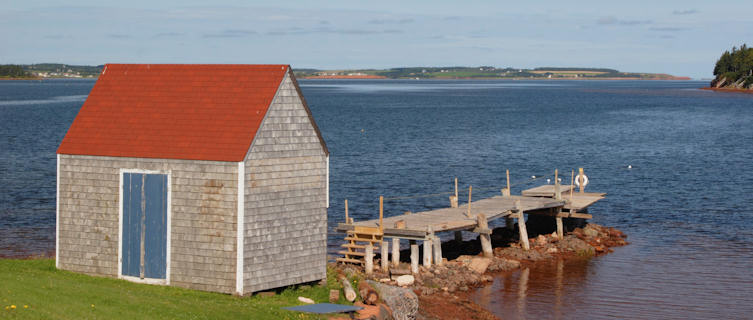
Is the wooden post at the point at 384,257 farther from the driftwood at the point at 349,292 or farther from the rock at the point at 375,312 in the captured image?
the rock at the point at 375,312

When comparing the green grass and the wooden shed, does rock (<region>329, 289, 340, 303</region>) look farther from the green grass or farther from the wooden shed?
the wooden shed

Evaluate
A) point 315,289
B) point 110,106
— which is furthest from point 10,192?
point 315,289

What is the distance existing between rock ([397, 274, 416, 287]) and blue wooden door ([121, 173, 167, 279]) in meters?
8.18

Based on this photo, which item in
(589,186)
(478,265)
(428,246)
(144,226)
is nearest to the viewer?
(144,226)

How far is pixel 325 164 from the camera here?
23.3 meters

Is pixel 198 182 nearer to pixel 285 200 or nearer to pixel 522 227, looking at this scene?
pixel 285 200

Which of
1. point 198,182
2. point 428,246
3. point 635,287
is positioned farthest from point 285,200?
point 635,287

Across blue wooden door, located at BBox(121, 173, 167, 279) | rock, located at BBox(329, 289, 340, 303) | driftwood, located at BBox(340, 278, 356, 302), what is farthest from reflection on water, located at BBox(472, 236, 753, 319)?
blue wooden door, located at BBox(121, 173, 167, 279)

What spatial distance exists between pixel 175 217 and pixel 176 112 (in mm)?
2784

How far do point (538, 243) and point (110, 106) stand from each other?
1932cm

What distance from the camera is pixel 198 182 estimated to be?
70.7 ft

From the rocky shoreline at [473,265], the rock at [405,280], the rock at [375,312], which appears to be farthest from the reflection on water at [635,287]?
the rock at [375,312]

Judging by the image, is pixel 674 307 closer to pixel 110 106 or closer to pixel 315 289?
pixel 315 289

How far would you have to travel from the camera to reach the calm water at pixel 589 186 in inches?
1155
